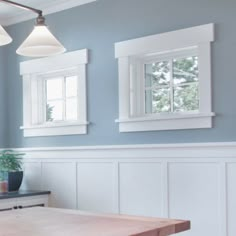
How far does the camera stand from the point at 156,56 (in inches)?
139

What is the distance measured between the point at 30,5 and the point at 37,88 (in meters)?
0.81

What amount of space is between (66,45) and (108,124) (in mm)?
899

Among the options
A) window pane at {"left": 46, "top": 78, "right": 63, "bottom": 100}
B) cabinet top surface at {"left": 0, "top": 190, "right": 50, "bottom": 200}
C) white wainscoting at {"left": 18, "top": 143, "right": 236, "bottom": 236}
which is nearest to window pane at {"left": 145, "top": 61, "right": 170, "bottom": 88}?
white wainscoting at {"left": 18, "top": 143, "right": 236, "bottom": 236}

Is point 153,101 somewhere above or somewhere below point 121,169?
above

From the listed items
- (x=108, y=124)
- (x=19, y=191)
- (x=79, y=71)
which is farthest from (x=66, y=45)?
(x=19, y=191)

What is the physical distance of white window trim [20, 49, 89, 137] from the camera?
388cm

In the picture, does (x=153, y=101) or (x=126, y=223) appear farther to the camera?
(x=153, y=101)

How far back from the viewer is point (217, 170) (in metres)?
3.06

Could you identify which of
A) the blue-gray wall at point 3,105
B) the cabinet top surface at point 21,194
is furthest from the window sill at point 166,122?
the blue-gray wall at point 3,105

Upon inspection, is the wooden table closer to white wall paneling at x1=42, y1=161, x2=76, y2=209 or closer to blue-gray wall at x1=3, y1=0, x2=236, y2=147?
blue-gray wall at x1=3, y1=0, x2=236, y2=147

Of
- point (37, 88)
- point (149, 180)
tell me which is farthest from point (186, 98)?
point (37, 88)

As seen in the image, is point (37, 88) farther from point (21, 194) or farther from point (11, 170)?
point (21, 194)

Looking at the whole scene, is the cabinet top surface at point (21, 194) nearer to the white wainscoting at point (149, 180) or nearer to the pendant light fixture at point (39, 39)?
the white wainscoting at point (149, 180)

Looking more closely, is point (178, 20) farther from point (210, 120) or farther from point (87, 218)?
point (87, 218)
